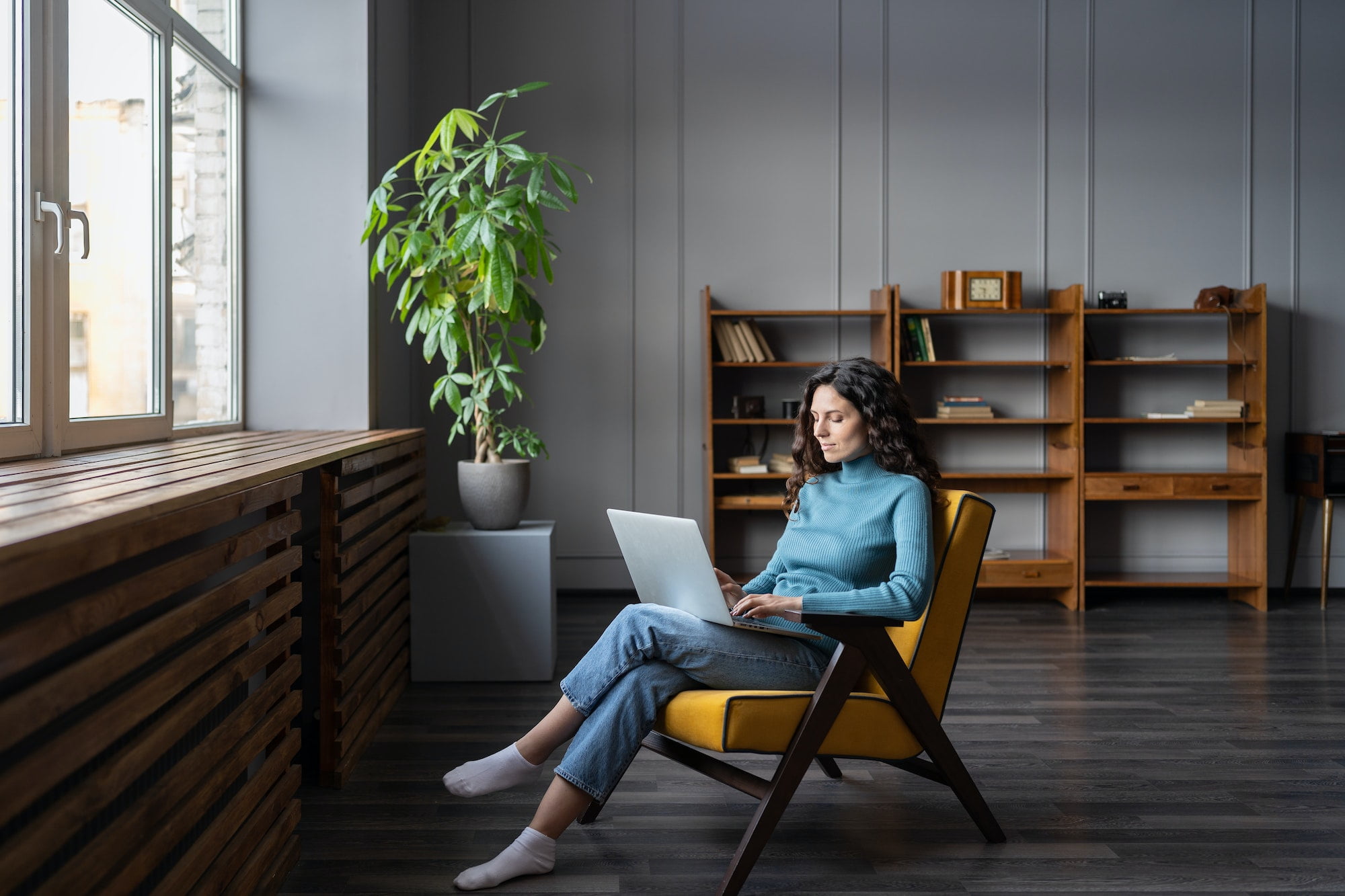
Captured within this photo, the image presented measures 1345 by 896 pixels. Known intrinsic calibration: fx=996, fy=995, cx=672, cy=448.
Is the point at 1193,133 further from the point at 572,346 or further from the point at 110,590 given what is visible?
the point at 110,590

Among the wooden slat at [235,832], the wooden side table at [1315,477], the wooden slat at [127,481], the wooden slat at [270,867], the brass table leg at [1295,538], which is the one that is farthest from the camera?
the brass table leg at [1295,538]

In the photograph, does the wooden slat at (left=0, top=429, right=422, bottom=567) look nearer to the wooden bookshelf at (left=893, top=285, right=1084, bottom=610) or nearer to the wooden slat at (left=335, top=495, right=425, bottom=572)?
the wooden slat at (left=335, top=495, right=425, bottom=572)

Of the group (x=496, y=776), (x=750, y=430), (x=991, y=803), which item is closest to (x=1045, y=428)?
(x=750, y=430)

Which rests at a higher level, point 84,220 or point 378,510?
point 84,220

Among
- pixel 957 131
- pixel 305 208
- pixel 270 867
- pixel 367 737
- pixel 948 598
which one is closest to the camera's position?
pixel 270 867

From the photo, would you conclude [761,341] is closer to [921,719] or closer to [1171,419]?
[1171,419]

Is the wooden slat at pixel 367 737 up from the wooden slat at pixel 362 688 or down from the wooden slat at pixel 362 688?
down

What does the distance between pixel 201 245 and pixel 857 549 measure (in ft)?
8.93

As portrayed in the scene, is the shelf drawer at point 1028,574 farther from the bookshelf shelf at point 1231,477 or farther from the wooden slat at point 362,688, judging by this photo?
the wooden slat at point 362,688

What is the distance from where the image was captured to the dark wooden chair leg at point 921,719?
82.3 inches

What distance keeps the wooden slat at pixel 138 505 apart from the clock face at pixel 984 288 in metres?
3.62

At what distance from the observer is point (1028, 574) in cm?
507

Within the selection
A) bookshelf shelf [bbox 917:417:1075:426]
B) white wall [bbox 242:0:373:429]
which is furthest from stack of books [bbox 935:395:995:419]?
white wall [bbox 242:0:373:429]

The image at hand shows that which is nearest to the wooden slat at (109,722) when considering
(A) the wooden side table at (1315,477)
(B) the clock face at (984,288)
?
(B) the clock face at (984,288)
